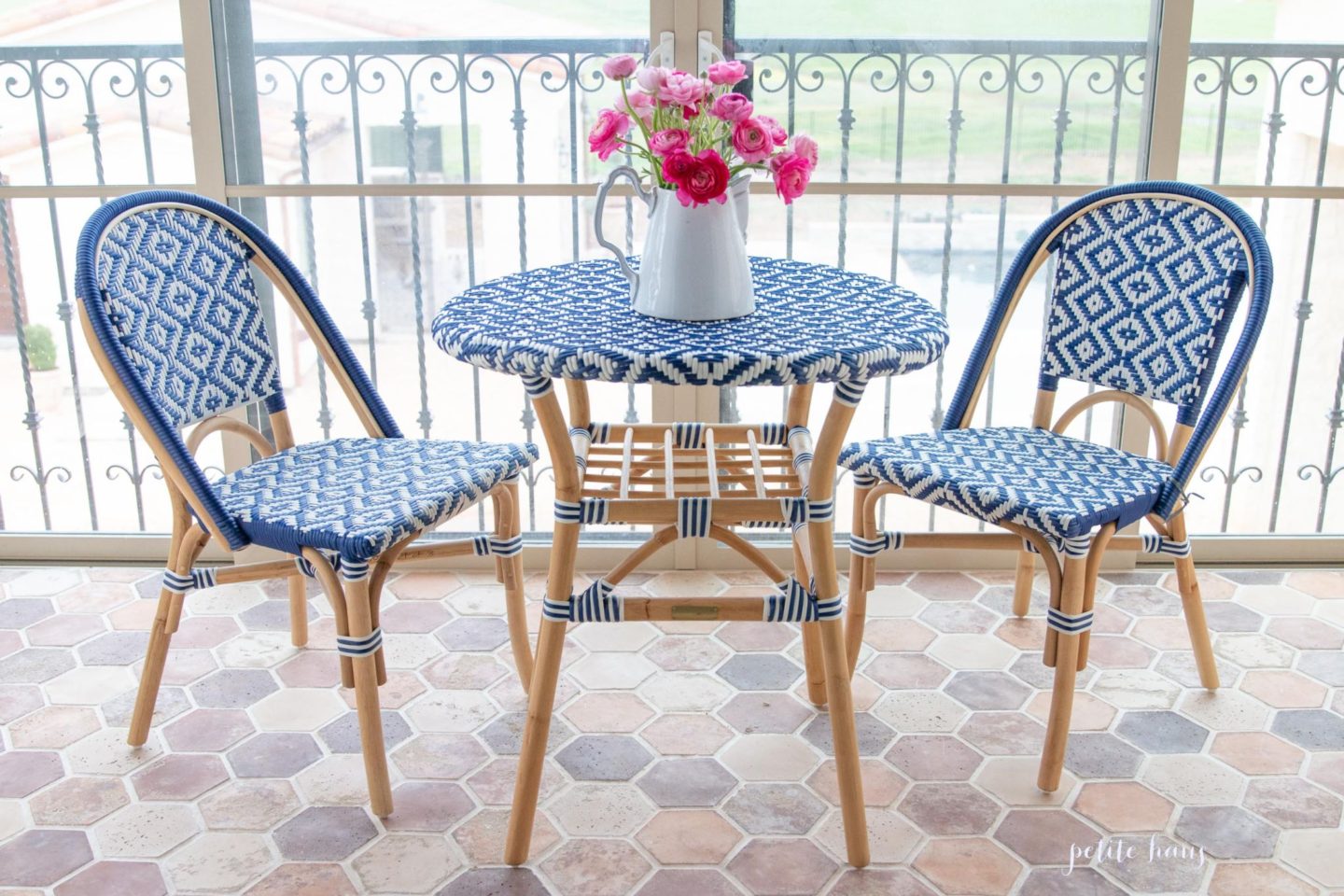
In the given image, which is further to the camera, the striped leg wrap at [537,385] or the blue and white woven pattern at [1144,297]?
the blue and white woven pattern at [1144,297]

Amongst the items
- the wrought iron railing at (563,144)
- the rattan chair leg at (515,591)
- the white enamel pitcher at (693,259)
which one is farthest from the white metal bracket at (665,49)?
the rattan chair leg at (515,591)

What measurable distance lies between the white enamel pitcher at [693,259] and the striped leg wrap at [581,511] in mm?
307

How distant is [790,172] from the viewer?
1835 mm

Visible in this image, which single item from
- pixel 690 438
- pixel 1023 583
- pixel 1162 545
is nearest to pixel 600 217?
pixel 690 438

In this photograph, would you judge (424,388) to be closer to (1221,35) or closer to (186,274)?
(186,274)

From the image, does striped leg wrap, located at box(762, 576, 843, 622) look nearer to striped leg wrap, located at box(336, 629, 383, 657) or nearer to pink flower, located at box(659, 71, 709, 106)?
striped leg wrap, located at box(336, 629, 383, 657)

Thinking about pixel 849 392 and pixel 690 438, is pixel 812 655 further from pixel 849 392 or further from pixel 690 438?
pixel 849 392

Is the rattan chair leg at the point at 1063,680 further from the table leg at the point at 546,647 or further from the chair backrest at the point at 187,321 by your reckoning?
the chair backrest at the point at 187,321

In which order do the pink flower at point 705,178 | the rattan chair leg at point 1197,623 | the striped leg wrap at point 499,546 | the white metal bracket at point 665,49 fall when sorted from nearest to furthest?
the pink flower at point 705,178, the striped leg wrap at point 499,546, the rattan chair leg at point 1197,623, the white metal bracket at point 665,49

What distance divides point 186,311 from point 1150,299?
170 cm

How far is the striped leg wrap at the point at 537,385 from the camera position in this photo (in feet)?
5.70

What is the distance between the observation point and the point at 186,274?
209cm

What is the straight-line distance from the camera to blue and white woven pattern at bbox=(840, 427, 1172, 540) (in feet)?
6.24

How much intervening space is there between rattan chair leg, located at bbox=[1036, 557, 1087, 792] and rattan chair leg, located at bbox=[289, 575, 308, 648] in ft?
A: 4.63
